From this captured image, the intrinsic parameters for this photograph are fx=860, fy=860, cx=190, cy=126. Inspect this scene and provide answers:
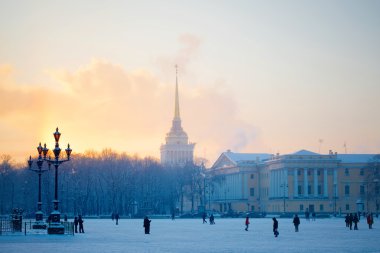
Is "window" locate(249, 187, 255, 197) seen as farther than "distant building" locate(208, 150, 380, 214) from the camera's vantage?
Yes

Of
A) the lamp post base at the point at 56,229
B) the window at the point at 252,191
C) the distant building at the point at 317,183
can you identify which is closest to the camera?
the lamp post base at the point at 56,229

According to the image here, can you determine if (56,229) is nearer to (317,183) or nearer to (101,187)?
(101,187)

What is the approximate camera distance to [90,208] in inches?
5925

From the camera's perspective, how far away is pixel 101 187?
14488 centimetres

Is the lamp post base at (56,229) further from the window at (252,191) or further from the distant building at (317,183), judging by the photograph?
the window at (252,191)

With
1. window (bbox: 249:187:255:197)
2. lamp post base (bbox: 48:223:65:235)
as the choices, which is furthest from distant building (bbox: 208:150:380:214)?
lamp post base (bbox: 48:223:65:235)

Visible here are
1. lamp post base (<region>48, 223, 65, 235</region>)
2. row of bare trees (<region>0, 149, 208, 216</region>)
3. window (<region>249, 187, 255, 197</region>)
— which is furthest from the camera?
window (<region>249, 187, 255, 197</region>)

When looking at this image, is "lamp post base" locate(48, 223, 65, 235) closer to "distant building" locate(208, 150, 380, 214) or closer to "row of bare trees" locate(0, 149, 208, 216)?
"row of bare trees" locate(0, 149, 208, 216)

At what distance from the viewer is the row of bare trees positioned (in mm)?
140250

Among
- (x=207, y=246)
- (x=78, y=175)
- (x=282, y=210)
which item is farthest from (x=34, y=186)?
(x=207, y=246)

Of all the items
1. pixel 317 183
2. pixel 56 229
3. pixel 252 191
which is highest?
pixel 317 183

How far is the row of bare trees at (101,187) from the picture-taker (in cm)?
14025

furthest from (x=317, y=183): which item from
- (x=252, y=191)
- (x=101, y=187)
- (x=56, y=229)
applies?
(x=56, y=229)

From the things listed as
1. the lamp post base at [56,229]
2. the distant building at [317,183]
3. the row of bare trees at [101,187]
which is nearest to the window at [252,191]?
the distant building at [317,183]
